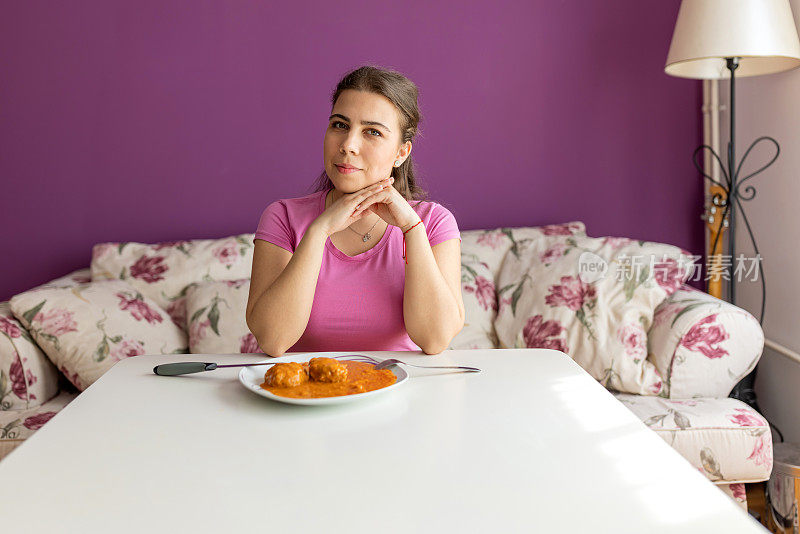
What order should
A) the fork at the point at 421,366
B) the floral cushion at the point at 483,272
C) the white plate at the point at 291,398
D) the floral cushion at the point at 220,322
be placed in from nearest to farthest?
the white plate at the point at 291,398
the fork at the point at 421,366
the floral cushion at the point at 220,322
the floral cushion at the point at 483,272

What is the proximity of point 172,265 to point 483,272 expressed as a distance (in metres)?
1.07

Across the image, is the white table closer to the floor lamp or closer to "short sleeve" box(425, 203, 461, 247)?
"short sleeve" box(425, 203, 461, 247)

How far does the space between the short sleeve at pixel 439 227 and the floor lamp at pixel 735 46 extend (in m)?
1.17

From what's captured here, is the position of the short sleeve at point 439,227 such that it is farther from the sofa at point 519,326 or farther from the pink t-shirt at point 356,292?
the sofa at point 519,326

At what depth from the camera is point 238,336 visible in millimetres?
2281

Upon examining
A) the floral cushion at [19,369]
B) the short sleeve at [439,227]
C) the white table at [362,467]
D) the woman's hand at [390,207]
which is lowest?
the floral cushion at [19,369]

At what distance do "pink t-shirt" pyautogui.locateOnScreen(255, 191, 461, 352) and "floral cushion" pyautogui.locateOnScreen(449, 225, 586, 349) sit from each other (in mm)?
830

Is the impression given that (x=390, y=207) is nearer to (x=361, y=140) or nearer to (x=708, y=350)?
(x=361, y=140)

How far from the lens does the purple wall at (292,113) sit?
8.86 ft

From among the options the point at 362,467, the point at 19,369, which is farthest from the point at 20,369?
the point at 362,467

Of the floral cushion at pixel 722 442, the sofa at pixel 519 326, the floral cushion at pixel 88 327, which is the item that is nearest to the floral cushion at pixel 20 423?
the sofa at pixel 519 326

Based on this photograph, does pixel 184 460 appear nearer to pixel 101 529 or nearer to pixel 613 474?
pixel 101 529

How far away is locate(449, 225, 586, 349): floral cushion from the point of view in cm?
238

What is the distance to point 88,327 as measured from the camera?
2.11 meters
